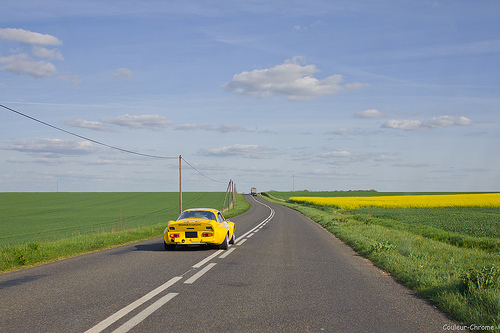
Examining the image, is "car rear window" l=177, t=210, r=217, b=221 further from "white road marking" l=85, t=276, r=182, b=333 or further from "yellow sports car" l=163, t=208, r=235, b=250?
"white road marking" l=85, t=276, r=182, b=333

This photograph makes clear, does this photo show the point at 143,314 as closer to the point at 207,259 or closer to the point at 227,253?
the point at 207,259

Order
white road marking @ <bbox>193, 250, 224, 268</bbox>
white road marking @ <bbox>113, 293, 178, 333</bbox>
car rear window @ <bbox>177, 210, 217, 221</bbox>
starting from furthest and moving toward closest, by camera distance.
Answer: car rear window @ <bbox>177, 210, 217, 221</bbox> → white road marking @ <bbox>193, 250, 224, 268</bbox> → white road marking @ <bbox>113, 293, 178, 333</bbox>

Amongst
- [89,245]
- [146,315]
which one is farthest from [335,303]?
[89,245]

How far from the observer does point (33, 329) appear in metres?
4.63

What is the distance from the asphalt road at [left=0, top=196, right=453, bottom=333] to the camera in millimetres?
4898

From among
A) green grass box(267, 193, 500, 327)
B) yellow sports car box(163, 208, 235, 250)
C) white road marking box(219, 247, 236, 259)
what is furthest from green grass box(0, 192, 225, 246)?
green grass box(267, 193, 500, 327)

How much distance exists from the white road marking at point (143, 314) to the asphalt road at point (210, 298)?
0.5 inches

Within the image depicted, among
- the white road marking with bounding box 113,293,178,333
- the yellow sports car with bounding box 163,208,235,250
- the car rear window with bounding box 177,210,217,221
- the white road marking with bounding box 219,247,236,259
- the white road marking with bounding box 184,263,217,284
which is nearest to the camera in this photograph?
the white road marking with bounding box 113,293,178,333

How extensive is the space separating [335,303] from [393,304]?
2.84 ft

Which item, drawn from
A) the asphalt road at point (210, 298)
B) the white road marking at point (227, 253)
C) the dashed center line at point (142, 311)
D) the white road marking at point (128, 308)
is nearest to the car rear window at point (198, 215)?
the white road marking at point (227, 253)

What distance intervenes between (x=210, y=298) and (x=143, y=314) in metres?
1.24

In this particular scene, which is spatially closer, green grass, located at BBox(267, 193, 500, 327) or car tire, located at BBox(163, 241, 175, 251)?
green grass, located at BBox(267, 193, 500, 327)

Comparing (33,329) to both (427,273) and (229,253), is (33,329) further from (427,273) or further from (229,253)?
(229,253)

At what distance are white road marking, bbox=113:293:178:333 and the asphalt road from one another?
1 cm
